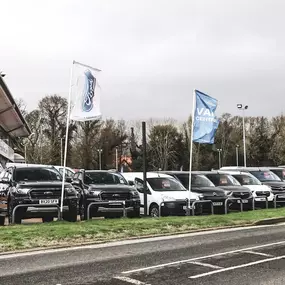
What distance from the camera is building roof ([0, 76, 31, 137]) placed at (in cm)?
2803

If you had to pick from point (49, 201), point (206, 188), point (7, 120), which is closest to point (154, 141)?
point (7, 120)

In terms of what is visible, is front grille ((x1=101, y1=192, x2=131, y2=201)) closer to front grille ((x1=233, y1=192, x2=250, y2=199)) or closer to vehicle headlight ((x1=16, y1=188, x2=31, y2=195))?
vehicle headlight ((x1=16, y1=188, x2=31, y2=195))

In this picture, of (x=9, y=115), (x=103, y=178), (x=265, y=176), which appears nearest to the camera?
(x=103, y=178)

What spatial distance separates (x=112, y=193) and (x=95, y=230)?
337 centimetres

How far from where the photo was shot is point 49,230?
468 inches

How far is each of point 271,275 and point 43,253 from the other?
470 cm

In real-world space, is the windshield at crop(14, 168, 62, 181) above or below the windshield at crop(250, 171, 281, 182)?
below

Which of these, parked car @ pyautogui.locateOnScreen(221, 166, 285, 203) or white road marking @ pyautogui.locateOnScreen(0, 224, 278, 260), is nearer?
white road marking @ pyautogui.locateOnScreen(0, 224, 278, 260)

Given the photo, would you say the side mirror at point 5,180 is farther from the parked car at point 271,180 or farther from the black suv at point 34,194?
the parked car at point 271,180

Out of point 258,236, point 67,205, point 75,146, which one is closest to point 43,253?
point 67,205

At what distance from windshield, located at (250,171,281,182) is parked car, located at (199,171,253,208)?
3297mm

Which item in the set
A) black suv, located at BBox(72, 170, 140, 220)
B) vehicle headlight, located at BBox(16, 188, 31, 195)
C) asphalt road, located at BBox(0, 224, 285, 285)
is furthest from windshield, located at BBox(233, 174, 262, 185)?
vehicle headlight, located at BBox(16, 188, 31, 195)

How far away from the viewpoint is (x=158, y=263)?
855 centimetres

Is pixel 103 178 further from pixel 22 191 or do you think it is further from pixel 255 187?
pixel 255 187
